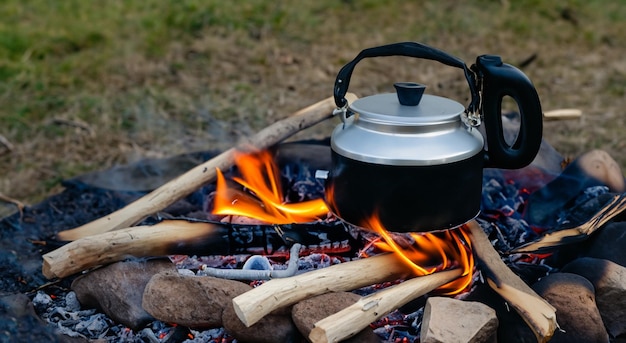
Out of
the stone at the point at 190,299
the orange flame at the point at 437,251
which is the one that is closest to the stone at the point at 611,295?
the orange flame at the point at 437,251

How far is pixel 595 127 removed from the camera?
4.99 metres

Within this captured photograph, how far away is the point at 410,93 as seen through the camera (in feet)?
6.99

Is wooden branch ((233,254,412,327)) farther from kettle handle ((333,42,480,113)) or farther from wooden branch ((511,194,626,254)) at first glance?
kettle handle ((333,42,480,113))

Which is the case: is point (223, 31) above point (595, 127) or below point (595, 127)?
above

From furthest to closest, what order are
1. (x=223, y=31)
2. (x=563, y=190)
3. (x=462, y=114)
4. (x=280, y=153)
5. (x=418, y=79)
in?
1. (x=223, y=31)
2. (x=418, y=79)
3. (x=280, y=153)
4. (x=563, y=190)
5. (x=462, y=114)

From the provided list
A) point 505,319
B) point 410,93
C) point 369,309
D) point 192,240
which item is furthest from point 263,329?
point 410,93

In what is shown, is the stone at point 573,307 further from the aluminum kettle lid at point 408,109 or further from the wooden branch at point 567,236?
the aluminum kettle lid at point 408,109

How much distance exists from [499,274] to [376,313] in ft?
1.53

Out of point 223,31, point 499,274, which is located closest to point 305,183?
point 499,274

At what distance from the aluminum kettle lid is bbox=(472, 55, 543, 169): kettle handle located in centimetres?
11

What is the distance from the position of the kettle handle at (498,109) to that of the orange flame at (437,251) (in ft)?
Result: 1.03

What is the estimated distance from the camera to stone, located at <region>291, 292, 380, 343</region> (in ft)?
6.49

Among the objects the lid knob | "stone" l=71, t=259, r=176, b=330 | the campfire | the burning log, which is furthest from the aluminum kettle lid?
"stone" l=71, t=259, r=176, b=330

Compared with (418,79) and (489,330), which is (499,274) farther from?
(418,79)
